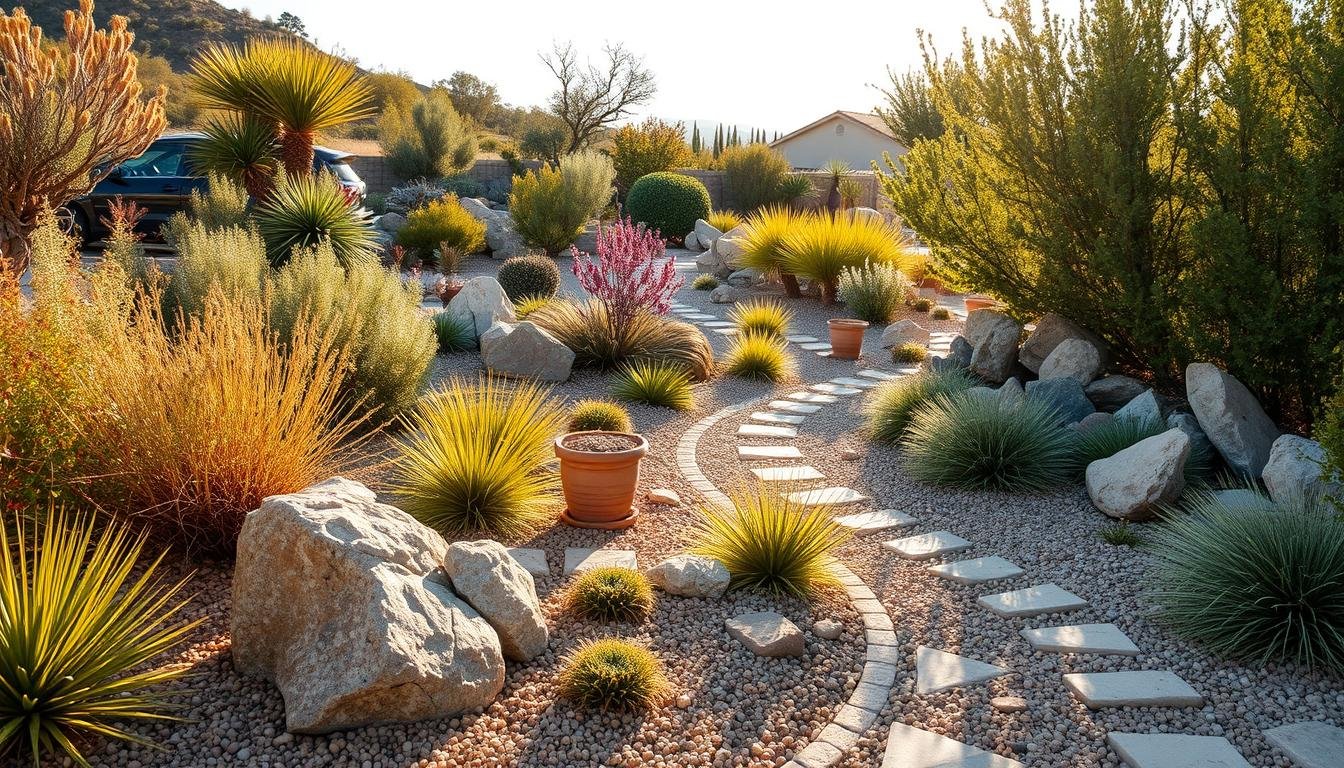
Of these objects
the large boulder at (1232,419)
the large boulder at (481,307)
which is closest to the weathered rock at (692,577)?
the large boulder at (1232,419)

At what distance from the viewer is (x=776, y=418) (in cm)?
740

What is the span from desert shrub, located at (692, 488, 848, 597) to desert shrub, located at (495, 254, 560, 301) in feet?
24.1

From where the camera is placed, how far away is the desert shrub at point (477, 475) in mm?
4562

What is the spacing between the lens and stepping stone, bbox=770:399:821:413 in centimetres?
769

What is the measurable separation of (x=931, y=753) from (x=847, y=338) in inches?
271

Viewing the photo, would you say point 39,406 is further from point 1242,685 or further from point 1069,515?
point 1069,515

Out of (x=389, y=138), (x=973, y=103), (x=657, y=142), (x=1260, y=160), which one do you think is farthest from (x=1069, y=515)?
(x=389, y=138)

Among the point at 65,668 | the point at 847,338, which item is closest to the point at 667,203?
the point at 847,338

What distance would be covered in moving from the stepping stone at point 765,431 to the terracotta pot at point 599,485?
217 cm

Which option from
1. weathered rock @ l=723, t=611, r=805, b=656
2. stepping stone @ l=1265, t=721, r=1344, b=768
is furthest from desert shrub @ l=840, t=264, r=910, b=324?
stepping stone @ l=1265, t=721, r=1344, b=768

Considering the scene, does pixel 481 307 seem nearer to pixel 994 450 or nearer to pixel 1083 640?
pixel 994 450

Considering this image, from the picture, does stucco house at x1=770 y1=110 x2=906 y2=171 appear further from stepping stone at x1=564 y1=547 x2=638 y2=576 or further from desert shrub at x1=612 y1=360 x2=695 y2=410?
stepping stone at x1=564 y1=547 x2=638 y2=576

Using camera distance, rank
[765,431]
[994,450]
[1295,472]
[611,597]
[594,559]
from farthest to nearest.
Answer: [765,431] < [994,450] < [1295,472] < [594,559] < [611,597]

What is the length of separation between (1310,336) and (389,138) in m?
21.7
